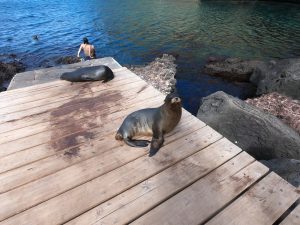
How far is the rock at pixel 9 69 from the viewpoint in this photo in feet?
40.4

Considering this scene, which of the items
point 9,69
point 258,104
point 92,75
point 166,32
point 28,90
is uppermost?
point 92,75

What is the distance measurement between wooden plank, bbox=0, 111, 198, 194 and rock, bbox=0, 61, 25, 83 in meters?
10.5

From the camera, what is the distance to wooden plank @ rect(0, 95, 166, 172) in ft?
10.5

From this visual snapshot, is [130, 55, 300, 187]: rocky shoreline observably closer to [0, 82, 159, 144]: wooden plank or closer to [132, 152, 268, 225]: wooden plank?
[132, 152, 268, 225]: wooden plank

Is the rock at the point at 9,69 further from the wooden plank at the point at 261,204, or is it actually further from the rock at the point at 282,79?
the wooden plank at the point at 261,204

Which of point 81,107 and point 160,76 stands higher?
point 81,107

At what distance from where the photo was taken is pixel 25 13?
27469 millimetres

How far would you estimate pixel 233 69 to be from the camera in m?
11.6

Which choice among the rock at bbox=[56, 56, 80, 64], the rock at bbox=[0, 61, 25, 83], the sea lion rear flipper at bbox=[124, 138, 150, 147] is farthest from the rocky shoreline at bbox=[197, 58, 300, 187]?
the rock at bbox=[0, 61, 25, 83]

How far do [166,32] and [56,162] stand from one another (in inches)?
702

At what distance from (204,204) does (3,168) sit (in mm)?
2297

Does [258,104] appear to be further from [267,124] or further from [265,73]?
[267,124]

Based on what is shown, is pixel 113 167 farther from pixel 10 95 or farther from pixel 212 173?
pixel 10 95

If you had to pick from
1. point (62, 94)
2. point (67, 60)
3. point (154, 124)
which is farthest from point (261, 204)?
point (67, 60)
